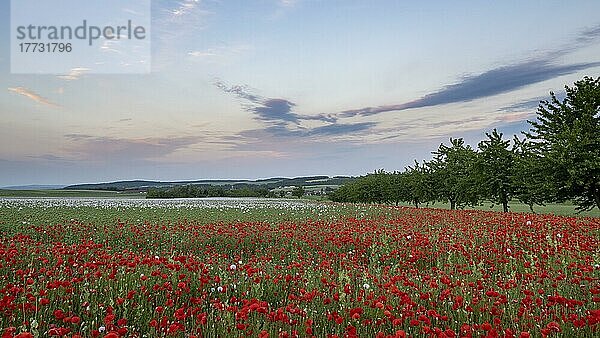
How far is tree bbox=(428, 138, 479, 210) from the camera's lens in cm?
3023

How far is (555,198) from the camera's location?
23.7 m

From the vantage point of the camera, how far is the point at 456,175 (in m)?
35.2

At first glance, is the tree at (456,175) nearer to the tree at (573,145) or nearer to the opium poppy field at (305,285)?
the tree at (573,145)

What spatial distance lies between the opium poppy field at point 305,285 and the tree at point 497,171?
15.8 metres

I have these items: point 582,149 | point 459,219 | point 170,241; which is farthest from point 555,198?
point 170,241

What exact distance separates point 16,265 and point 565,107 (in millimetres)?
26112

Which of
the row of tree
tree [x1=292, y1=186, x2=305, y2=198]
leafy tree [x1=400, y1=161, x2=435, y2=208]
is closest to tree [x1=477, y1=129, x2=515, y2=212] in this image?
the row of tree

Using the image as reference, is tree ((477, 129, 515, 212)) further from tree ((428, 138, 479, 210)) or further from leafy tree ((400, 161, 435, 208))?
leafy tree ((400, 161, 435, 208))

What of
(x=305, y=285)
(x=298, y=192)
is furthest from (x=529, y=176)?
(x=298, y=192)

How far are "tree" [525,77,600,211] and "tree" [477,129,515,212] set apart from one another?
2.85 metres

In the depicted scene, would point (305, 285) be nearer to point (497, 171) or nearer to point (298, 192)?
point (497, 171)

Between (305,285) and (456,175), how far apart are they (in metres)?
31.7

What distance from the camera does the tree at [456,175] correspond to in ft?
99.2

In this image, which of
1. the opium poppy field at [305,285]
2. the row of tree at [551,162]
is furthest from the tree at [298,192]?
the opium poppy field at [305,285]
